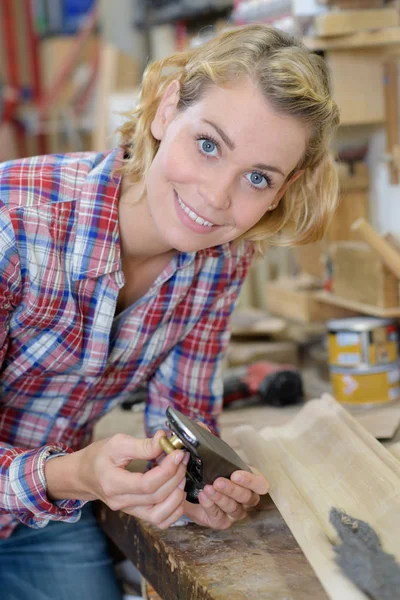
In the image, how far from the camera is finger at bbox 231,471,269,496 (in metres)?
1.06

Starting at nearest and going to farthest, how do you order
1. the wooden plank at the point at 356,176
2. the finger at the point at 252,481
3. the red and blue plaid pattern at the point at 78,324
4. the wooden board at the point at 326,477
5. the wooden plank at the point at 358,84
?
1. the wooden board at the point at 326,477
2. the finger at the point at 252,481
3. the red and blue plaid pattern at the point at 78,324
4. the wooden plank at the point at 358,84
5. the wooden plank at the point at 356,176

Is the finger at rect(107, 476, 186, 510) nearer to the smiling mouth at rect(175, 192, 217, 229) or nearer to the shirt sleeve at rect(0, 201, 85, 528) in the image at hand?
the shirt sleeve at rect(0, 201, 85, 528)

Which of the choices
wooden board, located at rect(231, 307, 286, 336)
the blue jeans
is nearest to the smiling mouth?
the blue jeans

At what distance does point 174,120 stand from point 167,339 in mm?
420

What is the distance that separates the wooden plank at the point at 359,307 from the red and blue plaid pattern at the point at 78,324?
49 cm

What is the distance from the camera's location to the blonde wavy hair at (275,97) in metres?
1.09

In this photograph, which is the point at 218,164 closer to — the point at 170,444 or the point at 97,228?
the point at 97,228

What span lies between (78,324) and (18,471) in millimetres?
253

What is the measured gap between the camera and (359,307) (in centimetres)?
188

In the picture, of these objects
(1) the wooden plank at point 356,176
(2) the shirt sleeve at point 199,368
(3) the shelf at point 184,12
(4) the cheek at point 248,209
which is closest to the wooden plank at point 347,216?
(1) the wooden plank at point 356,176

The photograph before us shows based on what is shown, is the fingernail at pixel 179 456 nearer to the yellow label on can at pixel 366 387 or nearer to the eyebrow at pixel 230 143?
the eyebrow at pixel 230 143

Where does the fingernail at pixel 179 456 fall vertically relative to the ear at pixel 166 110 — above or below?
below

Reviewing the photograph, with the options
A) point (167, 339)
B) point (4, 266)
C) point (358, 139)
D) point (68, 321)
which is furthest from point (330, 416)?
point (358, 139)

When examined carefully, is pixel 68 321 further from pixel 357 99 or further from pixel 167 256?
pixel 357 99
